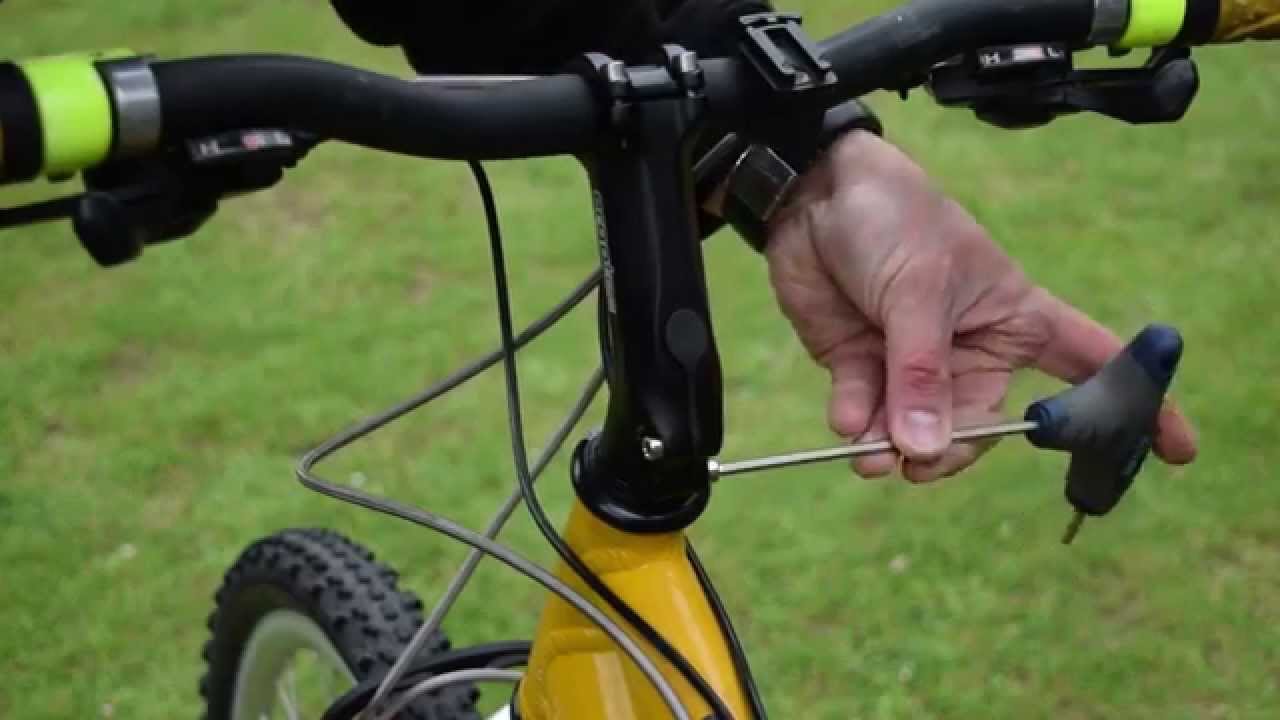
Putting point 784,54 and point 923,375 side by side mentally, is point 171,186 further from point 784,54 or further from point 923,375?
point 923,375

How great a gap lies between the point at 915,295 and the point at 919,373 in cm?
5

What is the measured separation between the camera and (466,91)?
1.90ft

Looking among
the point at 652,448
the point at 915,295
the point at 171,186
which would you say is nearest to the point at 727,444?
the point at 915,295

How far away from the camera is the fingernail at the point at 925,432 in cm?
70

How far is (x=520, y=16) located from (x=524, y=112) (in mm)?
247

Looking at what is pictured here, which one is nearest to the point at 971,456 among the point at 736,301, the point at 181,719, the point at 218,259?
the point at 181,719

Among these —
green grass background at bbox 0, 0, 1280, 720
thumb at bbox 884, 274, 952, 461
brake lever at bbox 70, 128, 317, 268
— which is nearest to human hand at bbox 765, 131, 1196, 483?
thumb at bbox 884, 274, 952, 461

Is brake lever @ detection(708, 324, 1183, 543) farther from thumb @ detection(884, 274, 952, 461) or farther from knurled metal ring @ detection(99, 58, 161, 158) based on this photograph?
knurled metal ring @ detection(99, 58, 161, 158)

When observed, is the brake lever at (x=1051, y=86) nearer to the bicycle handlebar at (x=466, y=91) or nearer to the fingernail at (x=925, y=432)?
the bicycle handlebar at (x=466, y=91)

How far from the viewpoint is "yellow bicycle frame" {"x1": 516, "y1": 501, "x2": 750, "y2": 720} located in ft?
2.29

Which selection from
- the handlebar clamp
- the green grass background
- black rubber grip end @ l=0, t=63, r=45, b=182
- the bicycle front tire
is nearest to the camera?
black rubber grip end @ l=0, t=63, r=45, b=182

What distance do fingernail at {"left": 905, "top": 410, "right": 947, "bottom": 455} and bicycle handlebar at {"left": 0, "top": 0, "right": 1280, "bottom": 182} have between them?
0.15 m

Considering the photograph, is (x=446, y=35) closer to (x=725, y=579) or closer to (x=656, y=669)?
(x=656, y=669)

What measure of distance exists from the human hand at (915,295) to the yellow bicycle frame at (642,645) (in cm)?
11
